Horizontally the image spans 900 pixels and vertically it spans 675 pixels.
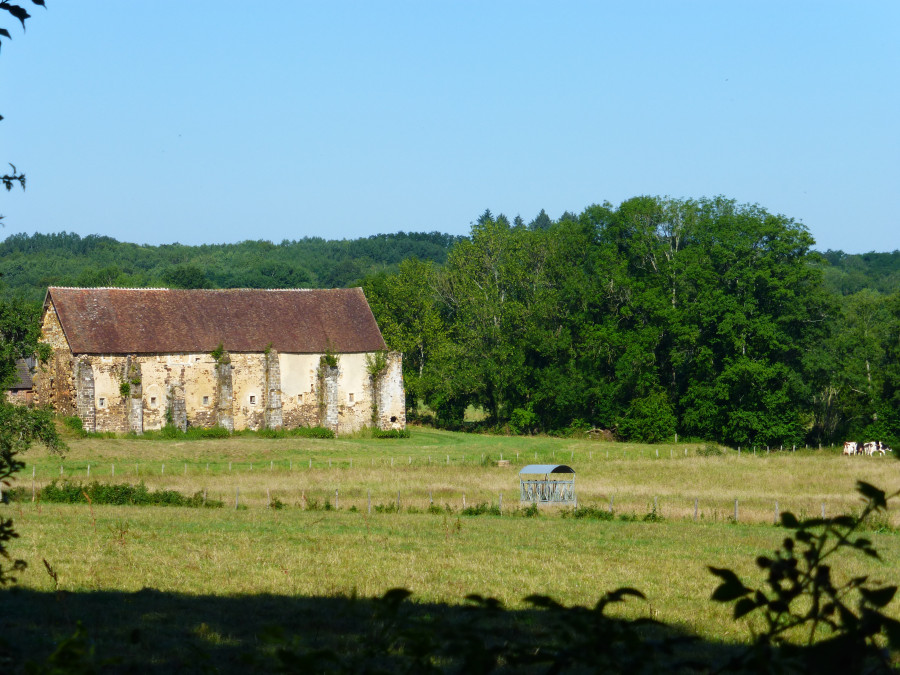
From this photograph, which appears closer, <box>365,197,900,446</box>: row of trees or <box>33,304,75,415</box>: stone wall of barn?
<box>33,304,75,415</box>: stone wall of barn

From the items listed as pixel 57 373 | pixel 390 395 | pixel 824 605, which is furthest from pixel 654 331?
pixel 824 605

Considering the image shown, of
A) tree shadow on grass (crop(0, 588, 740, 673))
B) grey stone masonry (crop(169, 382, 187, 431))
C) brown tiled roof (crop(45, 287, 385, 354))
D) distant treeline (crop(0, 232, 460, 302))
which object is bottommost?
tree shadow on grass (crop(0, 588, 740, 673))

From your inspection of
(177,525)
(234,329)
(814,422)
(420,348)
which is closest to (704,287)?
(814,422)

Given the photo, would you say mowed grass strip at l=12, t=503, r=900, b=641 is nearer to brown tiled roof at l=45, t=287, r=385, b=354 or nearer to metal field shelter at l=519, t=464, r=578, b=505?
metal field shelter at l=519, t=464, r=578, b=505

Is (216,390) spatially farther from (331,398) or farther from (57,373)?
(57,373)

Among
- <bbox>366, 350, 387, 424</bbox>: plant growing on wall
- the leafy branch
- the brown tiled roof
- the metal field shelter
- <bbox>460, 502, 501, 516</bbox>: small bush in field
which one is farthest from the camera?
<bbox>366, 350, 387, 424</bbox>: plant growing on wall

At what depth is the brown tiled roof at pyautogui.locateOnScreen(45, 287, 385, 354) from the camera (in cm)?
5825

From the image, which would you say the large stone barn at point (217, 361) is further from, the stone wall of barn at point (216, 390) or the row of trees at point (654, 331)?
the row of trees at point (654, 331)

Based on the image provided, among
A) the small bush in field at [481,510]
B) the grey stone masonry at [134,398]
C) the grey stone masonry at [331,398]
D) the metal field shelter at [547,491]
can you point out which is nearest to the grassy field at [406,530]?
the small bush in field at [481,510]

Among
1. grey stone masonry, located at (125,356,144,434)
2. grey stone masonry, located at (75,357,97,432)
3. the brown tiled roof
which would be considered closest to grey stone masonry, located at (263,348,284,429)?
the brown tiled roof

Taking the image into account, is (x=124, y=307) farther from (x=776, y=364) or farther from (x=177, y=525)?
(x=776, y=364)

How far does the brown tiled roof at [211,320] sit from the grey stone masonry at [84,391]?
33.0 inches

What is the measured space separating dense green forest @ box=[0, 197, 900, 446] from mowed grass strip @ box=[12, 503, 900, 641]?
115ft

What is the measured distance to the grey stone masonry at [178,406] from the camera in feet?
193
